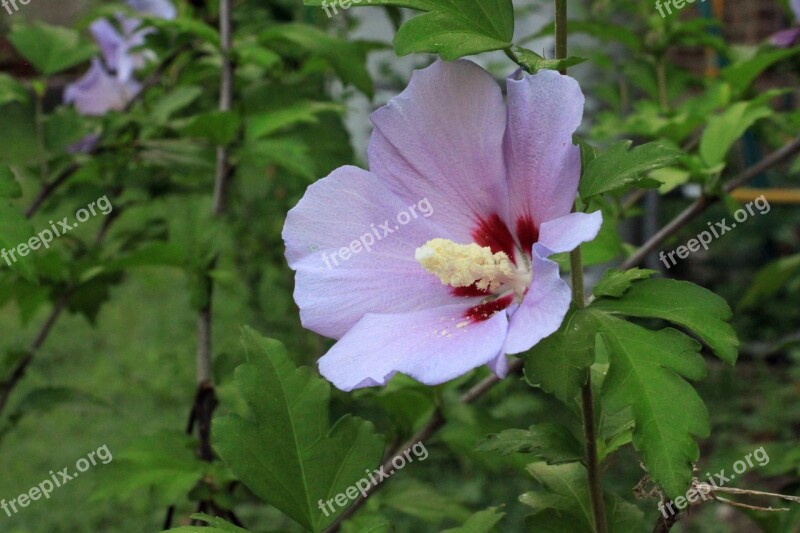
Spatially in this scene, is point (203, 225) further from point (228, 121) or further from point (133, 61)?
point (133, 61)

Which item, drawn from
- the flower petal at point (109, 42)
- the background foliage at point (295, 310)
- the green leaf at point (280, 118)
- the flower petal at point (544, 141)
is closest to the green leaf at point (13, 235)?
the background foliage at point (295, 310)

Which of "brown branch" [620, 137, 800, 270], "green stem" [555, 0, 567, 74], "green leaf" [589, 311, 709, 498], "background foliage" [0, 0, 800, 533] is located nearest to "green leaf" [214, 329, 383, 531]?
"background foliage" [0, 0, 800, 533]

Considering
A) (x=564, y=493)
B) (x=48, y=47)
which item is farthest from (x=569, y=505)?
(x=48, y=47)

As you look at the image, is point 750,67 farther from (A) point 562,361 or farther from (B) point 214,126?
(A) point 562,361

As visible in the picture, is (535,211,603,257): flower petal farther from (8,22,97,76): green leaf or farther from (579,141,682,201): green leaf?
(8,22,97,76): green leaf

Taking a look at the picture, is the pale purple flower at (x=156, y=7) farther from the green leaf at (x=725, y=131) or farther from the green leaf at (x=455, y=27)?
the green leaf at (x=455, y=27)

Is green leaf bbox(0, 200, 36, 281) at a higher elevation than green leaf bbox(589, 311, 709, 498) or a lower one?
higher
